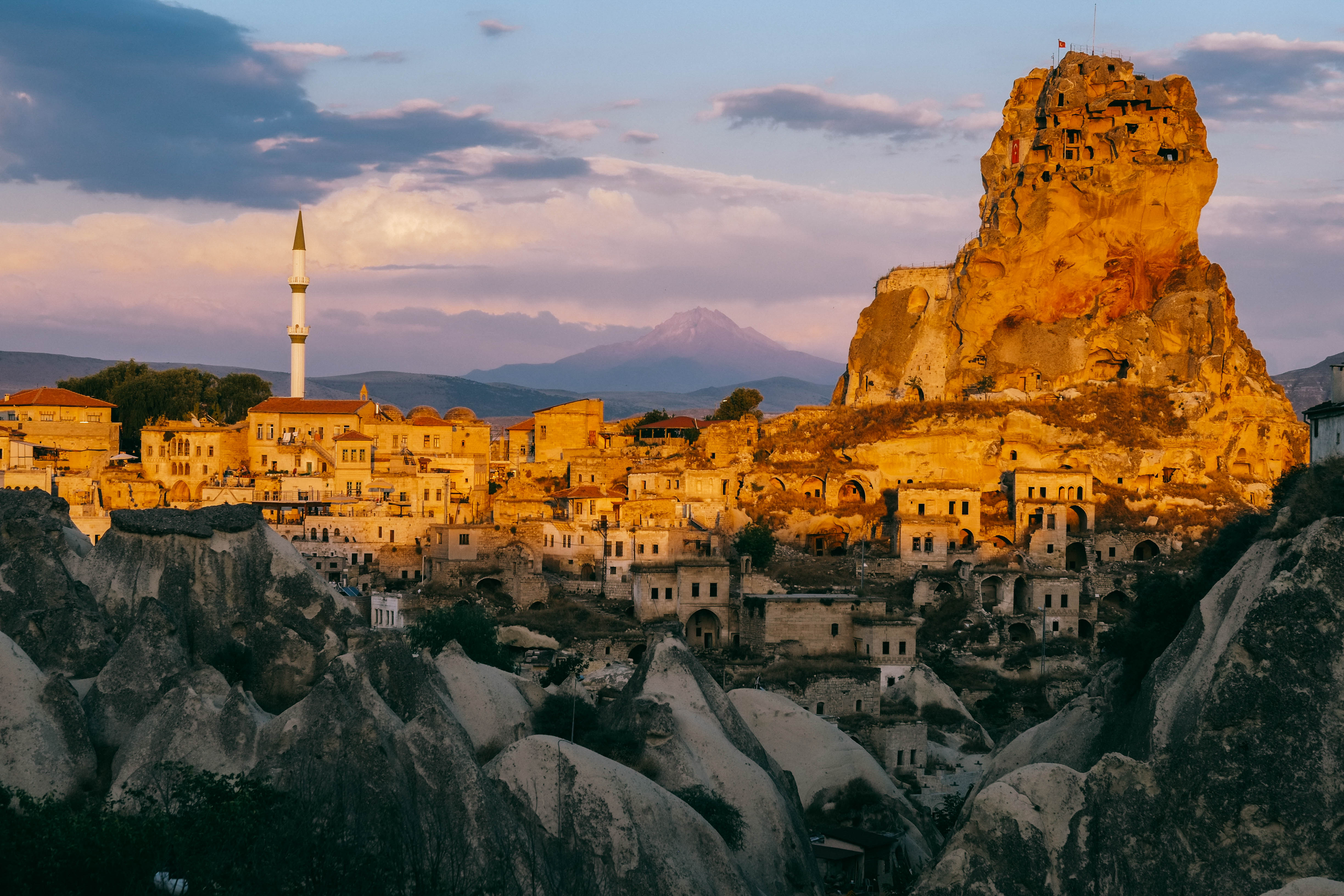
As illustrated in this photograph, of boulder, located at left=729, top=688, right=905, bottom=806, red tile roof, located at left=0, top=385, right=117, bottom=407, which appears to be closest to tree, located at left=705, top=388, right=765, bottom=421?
red tile roof, located at left=0, top=385, right=117, bottom=407

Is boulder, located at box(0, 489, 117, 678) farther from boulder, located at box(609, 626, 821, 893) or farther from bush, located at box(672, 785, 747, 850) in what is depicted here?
bush, located at box(672, 785, 747, 850)

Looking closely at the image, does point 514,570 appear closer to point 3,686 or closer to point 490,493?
point 490,493

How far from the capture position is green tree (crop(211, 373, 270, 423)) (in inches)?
3770

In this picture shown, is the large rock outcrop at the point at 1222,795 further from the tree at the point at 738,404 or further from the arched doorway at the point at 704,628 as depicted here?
the tree at the point at 738,404

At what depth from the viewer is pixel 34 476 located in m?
74.9

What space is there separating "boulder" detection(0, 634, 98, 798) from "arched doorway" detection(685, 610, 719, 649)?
93.1 ft

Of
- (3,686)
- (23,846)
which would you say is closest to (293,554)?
(3,686)

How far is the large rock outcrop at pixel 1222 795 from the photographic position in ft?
104

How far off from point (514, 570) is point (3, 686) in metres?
30.8

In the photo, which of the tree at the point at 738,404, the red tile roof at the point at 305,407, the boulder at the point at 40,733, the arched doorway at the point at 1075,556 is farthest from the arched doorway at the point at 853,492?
the boulder at the point at 40,733

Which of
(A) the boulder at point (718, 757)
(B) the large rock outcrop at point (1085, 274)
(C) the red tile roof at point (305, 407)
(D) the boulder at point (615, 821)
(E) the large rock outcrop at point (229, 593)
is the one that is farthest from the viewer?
(B) the large rock outcrop at point (1085, 274)

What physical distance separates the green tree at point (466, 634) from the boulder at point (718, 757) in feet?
28.1

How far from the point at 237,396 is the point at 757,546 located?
41922 millimetres

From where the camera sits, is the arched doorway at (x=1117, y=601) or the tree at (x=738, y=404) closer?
the arched doorway at (x=1117, y=601)
